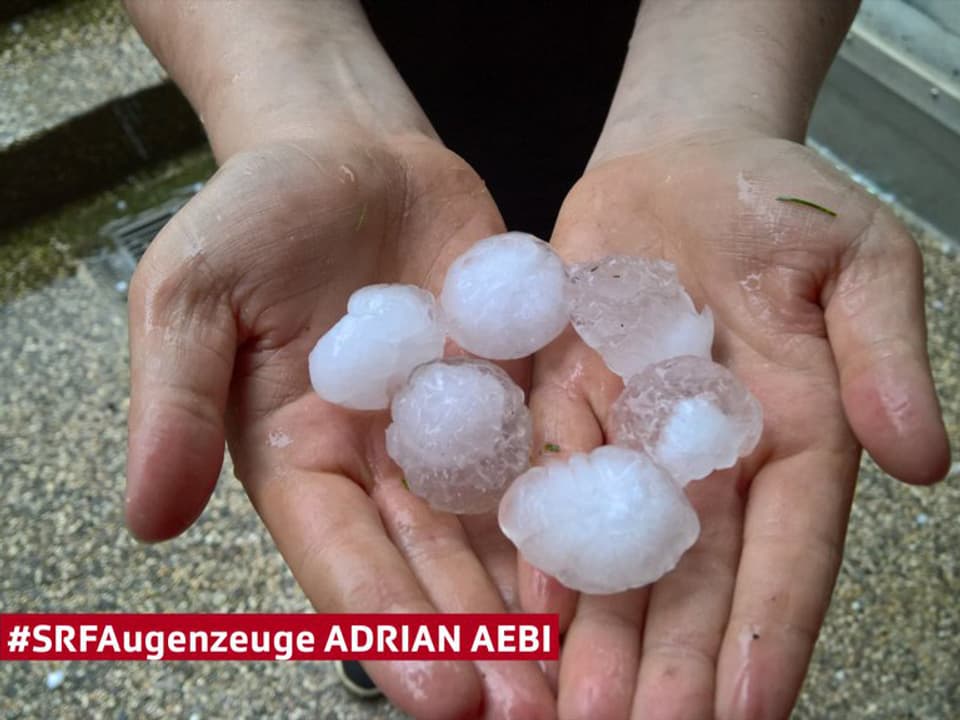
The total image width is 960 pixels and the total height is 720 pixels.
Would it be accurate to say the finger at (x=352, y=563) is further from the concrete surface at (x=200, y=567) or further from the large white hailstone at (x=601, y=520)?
the concrete surface at (x=200, y=567)

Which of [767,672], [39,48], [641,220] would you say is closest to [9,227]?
[39,48]

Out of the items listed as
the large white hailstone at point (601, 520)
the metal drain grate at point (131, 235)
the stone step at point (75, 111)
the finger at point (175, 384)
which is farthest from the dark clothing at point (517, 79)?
the stone step at point (75, 111)

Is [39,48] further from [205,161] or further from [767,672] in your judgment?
[767,672]

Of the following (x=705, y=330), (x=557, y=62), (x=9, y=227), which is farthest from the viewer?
(x=9, y=227)

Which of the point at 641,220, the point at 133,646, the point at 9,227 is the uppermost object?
the point at 641,220

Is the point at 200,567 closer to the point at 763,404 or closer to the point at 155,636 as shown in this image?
the point at 155,636

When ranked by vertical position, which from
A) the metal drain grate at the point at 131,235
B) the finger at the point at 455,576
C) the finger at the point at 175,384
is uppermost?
the finger at the point at 175,384

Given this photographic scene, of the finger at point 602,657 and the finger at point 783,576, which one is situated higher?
the finger at point 783,576

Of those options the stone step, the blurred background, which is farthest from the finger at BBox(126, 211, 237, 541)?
the stone step
